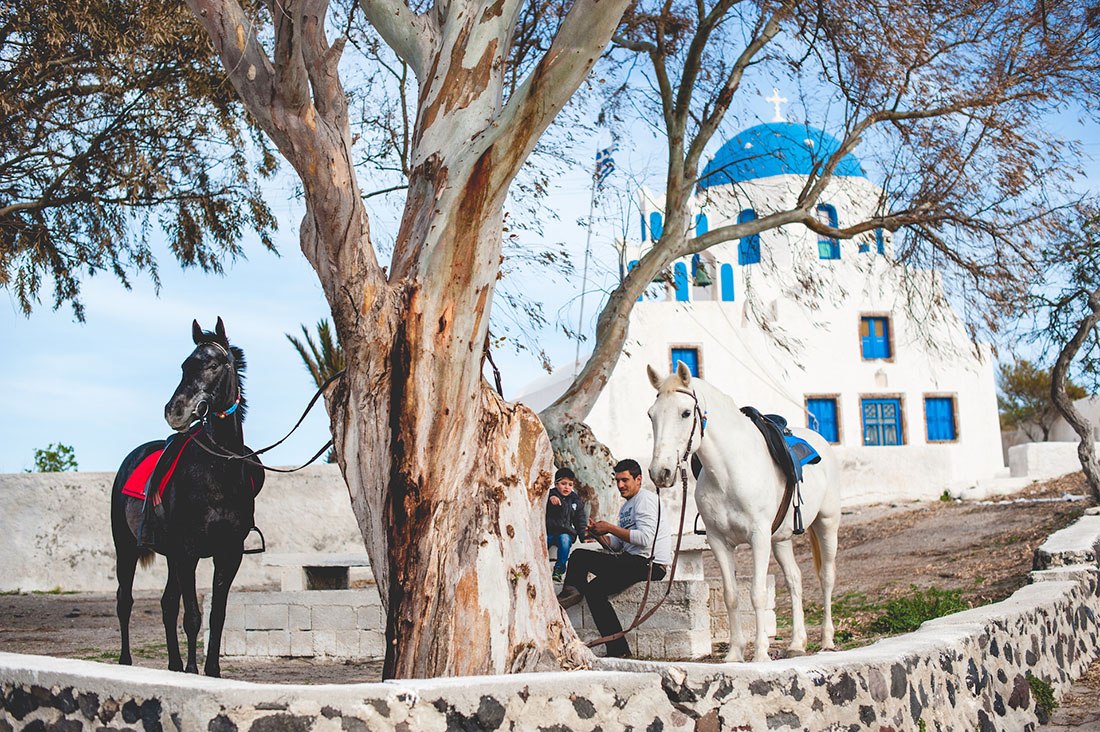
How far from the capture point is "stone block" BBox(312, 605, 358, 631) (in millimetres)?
9461

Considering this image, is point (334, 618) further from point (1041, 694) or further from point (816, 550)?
point (1041, 694)

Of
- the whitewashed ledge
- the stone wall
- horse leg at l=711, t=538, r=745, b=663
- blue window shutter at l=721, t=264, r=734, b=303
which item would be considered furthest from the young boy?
blue window shutter at l=721, t=264, r=734, b=303

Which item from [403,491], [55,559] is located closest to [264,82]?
[403,491]

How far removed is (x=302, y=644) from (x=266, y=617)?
0.47 m

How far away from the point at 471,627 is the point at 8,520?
15116 mm

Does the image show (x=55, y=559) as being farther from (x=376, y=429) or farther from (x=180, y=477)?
(x=376, y=429)

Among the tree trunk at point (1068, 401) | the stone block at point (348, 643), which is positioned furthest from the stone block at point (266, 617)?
the tree trunk at point (1068, 401)

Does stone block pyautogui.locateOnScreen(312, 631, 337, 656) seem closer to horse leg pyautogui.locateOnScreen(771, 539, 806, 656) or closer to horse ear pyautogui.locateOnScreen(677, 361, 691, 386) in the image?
horse leg pyautogui.locateOnScreen(771, 539, 806, 656)

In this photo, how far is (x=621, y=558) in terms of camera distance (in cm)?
779

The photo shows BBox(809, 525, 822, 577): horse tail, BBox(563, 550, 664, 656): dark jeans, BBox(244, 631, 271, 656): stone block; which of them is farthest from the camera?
BBox(244, 631, 271, 656): stone block

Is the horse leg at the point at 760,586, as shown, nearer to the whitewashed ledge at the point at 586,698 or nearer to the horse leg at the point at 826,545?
the whitewashed ledge at the point at 586,698

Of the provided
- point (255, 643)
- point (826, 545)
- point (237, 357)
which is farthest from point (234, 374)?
point (826, 545)

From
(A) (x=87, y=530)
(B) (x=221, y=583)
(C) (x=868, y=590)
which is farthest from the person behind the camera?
(A) (x=87, y=530)

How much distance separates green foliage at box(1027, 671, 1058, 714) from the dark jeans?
2.71 m
